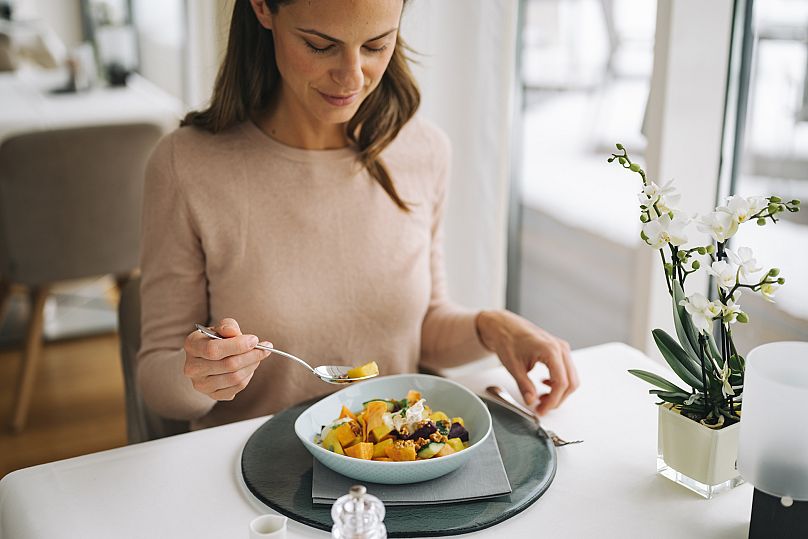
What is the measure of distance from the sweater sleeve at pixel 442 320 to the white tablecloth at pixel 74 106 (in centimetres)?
158

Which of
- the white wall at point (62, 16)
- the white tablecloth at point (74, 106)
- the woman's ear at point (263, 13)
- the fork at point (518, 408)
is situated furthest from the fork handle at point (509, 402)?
the white wall at point (62, 16)

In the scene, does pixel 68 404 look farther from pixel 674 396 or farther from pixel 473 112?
pixel 674 396

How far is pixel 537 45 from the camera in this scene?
3191 mm

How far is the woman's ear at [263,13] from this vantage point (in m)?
1.24

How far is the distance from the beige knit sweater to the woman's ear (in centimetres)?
18

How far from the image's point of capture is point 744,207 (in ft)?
2.84

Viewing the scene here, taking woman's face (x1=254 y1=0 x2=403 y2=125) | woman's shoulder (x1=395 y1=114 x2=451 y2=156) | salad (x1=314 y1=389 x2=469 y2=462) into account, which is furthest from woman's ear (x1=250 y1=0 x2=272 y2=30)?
salad (x1=314 y1=389 x2=469 y2=462)

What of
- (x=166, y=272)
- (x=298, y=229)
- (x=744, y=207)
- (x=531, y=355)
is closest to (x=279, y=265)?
(x=298, y=229)

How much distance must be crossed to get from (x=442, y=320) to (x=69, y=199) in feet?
5.48

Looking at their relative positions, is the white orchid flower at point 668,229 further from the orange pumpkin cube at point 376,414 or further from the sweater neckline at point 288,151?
the sweater neckline at point 288,151

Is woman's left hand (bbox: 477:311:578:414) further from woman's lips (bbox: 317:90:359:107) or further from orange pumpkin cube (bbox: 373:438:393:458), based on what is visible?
woman's lips (bbox: 317:90:359:107)

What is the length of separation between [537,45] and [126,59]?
1744mm

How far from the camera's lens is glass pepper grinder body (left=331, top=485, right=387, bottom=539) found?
701 millimetres

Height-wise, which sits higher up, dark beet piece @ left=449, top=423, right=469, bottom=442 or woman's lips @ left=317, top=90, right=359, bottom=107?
woman's lips @ left=317, top=90, right=359, bottom=107
